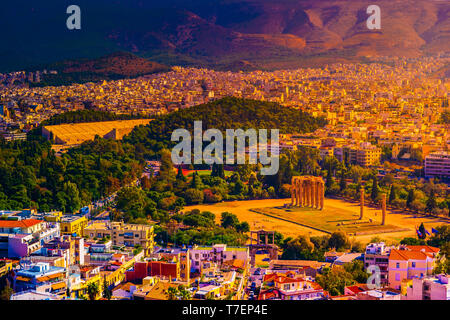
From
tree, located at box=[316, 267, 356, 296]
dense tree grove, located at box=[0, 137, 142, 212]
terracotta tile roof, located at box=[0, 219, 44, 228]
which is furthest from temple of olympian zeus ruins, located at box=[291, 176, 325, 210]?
terracotta tile roof, located at box=[0, 219, 44, 228]

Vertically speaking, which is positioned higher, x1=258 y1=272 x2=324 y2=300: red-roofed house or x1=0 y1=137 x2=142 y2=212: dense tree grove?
x1=0 y1=137 x2=142 y2=212: dense tree grove

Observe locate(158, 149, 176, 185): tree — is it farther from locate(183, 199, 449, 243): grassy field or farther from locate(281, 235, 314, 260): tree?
locate(281, 235, 314, 260): tree

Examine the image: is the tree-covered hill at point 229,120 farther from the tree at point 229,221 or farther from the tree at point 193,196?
the tree at point 229,221

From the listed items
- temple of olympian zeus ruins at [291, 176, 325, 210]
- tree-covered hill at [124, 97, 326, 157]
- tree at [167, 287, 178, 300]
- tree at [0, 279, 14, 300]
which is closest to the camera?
tree at [167, 287, 178, 300]

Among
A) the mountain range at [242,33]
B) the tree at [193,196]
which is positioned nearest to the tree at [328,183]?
the tree at [193,196]

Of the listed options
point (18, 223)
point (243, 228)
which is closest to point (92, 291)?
point (18, 223)

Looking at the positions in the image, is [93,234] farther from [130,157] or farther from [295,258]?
[130,157]
